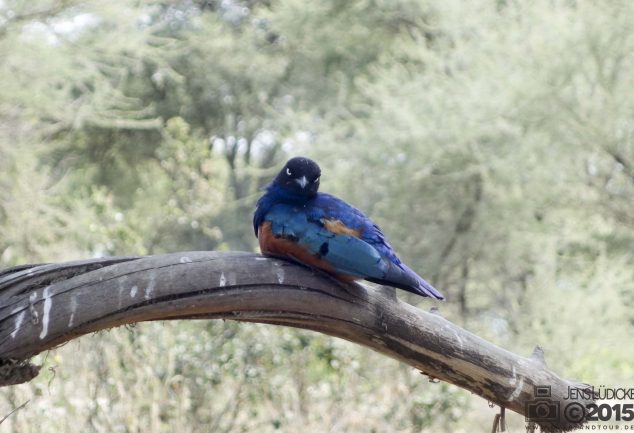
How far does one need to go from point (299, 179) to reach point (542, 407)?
108 cm

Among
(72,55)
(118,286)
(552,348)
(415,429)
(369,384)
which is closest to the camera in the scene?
(118,286)

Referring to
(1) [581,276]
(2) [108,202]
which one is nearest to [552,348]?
(1) [581,276]

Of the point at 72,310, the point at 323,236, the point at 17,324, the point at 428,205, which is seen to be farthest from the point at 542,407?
the point at 428,205

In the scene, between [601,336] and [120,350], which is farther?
[601,336]

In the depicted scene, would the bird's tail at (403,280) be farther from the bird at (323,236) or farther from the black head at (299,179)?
the black head at (299,179)

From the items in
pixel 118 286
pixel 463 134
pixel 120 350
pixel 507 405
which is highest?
pixel 463 134

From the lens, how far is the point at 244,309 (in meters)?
2.62

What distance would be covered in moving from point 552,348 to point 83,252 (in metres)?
4.02

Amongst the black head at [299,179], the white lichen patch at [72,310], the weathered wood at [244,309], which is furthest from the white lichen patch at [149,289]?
the black head at [299,179]

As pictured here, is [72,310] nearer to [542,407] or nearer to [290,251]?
[290,251]

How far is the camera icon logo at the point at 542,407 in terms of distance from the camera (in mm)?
2920

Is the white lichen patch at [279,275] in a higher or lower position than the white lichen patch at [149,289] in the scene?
higher

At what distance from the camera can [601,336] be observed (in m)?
7.82

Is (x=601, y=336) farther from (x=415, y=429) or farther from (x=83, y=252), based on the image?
(x=83, y=252)
